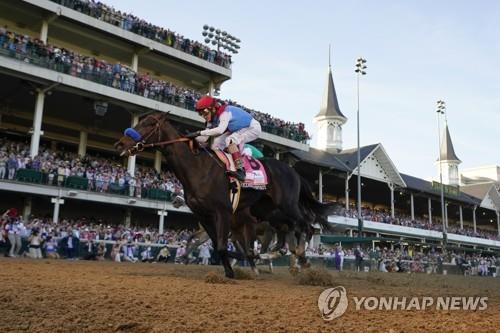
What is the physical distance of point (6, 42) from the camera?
77.7ft

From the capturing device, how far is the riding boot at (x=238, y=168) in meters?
8.55

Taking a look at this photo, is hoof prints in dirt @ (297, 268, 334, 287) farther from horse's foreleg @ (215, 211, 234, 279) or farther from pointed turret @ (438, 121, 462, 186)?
pointed turret @ (438, 121, 462, 186)

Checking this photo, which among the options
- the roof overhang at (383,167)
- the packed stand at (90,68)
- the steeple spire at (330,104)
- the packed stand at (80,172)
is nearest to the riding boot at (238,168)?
the packed stand at (80,172)

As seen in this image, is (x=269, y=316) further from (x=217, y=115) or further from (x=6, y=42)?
(x=6, y=42)

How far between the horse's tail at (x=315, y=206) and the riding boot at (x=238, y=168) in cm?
322

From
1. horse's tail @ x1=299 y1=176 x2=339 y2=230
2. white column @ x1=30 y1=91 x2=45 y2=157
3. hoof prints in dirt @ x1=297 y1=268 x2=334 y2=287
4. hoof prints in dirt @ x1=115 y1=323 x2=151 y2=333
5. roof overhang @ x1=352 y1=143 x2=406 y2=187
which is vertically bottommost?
hoof prints in dirt @ x1=115 y1=323 x2=151 y2=333

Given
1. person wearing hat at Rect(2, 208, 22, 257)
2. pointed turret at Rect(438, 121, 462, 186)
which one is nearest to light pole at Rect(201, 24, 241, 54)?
person wearing hat at Rect(2, 208, 22, 257)

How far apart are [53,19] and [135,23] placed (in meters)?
5.17

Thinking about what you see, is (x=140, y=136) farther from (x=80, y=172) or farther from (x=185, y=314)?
(x=80, y=172)

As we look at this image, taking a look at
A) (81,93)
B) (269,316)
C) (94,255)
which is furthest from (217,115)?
(81,93)

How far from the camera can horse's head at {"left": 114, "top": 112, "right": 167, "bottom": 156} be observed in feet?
27.3

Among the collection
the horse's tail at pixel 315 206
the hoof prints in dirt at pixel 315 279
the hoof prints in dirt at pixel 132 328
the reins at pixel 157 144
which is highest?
the reins at pixel 157 144

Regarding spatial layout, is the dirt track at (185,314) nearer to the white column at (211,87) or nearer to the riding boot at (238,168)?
the riding boot at (238,168)

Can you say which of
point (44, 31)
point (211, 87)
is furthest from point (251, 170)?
point (211, 87)
